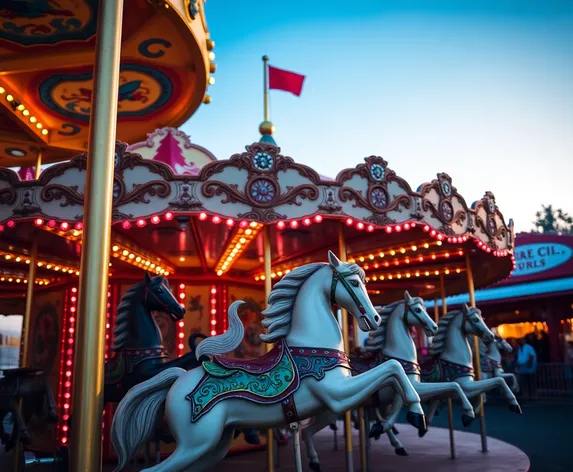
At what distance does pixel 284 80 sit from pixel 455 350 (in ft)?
18.3

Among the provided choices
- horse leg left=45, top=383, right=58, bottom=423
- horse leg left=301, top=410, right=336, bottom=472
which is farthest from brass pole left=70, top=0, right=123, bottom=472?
horse leg left=45, top=383, right=58, bottom=423

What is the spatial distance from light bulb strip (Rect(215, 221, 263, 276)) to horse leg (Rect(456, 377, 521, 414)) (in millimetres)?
3115

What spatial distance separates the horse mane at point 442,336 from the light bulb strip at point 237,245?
274 centimetres

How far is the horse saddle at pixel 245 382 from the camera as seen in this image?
10.5 ft

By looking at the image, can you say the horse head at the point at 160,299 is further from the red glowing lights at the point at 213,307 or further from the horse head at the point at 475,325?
the horse head at the point at 475,325

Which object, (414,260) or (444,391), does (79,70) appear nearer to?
(414,260)

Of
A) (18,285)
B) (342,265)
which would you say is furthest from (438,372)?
(18,285)

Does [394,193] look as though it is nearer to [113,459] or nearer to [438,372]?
[438,372]

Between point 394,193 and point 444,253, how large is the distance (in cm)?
284

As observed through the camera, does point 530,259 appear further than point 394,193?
Yes

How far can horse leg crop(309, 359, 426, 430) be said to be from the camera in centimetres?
313

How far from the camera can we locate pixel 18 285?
10062mm

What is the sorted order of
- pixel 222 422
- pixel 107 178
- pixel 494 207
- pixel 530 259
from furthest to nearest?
1. pixel 530 259
2. pixel 494 207
3. pixel 107 178
4. pixel 222 422

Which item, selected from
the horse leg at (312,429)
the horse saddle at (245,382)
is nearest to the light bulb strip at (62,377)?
the horse leg at (312,429)
